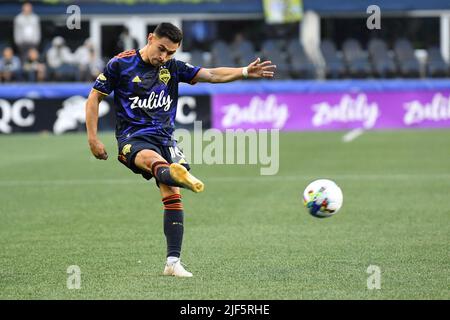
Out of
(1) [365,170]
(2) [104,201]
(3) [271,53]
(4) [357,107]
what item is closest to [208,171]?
(1) [365,170]

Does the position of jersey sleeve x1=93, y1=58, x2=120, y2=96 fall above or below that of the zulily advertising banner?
below

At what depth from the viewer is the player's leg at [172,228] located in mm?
7969

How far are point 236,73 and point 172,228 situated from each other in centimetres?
138

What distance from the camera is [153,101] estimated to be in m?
8.34

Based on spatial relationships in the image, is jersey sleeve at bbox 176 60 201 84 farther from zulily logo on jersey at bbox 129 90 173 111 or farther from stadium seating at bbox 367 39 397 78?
stadium seating at bbox 367 39 397 78

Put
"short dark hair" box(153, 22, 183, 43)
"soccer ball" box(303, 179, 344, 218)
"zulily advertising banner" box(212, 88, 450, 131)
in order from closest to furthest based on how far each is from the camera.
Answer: "short dark hair" box(153, 22, 183, 43) → "soccer ball" box(303, 179, 344, 218) → "zulily advertising banner" box(212, 88, 450, 131)

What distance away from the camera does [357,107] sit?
25312 mm

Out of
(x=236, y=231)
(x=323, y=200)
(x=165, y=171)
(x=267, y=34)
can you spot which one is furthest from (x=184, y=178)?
(x=267, y=34)

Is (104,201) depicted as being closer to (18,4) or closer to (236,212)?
(236,212)

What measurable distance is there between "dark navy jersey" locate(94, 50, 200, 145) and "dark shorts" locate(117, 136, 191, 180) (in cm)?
5

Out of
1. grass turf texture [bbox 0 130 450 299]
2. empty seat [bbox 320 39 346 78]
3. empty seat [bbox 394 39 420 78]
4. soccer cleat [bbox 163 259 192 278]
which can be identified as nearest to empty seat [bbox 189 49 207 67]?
empty seat [bbox 320 39 346 78]

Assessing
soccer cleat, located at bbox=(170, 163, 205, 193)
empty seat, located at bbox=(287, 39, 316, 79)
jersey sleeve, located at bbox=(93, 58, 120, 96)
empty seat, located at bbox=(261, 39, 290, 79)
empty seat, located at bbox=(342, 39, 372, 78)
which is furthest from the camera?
empty seat, located at bbox=(342, 39, 372, 78)

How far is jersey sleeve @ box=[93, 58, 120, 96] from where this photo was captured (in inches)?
323

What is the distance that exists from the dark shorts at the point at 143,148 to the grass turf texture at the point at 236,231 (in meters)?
0.84
